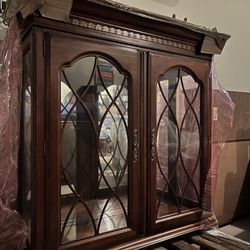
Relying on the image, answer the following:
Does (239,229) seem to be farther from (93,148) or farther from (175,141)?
(93,148)

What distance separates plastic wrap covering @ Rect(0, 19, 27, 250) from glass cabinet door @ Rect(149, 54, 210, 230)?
0.59 meters

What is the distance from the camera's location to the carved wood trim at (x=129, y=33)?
1076 millimetres

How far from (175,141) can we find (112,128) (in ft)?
1.31

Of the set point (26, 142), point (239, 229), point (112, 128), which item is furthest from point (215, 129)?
point (26, 142)

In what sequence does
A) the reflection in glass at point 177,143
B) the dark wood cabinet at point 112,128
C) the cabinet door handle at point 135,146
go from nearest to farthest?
1. the dark wood cabinet at point 112,128
2. the cabinet door handle at point 135,146
3. the reflection in glass at point 177,143

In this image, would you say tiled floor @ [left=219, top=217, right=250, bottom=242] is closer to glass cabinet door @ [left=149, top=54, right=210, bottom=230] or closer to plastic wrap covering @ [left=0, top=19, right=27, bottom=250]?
glass cabinet door @ [left=149, top=54, right=210, bottom=230]

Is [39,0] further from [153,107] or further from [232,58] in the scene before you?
[232,58]

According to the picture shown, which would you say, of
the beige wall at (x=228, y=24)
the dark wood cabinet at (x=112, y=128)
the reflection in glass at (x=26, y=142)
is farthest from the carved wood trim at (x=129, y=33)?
the beige wall at (x=228, y=24)

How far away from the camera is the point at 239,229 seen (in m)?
1.98

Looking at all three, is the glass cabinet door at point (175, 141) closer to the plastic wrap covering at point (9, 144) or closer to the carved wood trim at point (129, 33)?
the carved wood trim at point (129, 33)

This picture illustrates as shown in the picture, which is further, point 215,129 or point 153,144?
point 215,129

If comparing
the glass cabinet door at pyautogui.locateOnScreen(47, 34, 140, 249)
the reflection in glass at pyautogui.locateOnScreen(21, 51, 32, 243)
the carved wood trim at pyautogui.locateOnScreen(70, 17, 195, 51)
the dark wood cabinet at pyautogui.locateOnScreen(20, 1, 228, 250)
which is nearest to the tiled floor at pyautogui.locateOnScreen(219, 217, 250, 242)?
the dark wood cabinet at pyautogui.locateOnScreen(20, 1, 228, 250)

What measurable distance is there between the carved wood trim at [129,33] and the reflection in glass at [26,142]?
242mm

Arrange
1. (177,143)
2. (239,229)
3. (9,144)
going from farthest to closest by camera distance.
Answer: (239,229)
(177,143)
(9,144)
